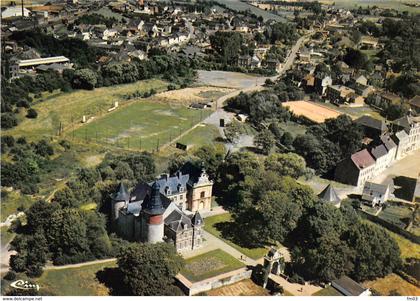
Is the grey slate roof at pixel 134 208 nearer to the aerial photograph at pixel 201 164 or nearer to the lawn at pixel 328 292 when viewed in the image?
the aerial photograph at pixel 201 164

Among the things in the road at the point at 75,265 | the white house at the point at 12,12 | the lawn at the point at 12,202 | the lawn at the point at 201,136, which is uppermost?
the white house at the point at 12,12

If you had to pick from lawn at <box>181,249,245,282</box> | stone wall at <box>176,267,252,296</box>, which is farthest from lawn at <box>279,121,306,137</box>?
stone wall at <box>176,267,252,296</box>

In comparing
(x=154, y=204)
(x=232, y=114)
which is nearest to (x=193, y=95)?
(x=232, y=114)

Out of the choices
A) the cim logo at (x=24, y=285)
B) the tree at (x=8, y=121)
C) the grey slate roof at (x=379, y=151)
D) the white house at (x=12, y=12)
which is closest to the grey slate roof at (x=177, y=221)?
the cim logo at (x=24, y=285)

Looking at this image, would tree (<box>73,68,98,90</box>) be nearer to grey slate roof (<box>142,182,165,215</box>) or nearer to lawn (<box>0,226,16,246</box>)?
lawn (<box>0,226,16,246</box>)

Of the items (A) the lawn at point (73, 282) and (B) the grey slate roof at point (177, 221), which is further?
(B) the grey slate roof at point (177, 221)
